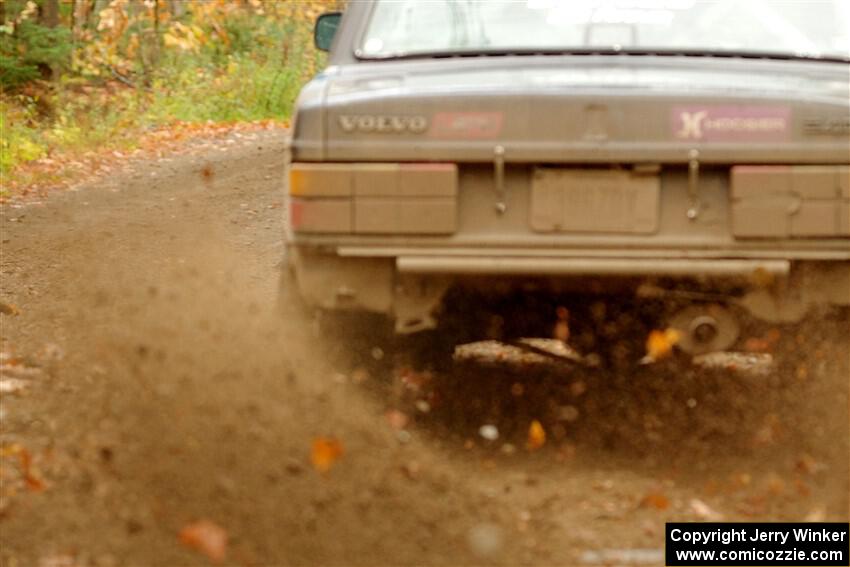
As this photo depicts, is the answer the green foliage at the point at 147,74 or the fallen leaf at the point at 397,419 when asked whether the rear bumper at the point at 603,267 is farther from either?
the green foliage at the point at 147,74

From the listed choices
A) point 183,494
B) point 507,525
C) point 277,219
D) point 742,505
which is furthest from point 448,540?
point 277,219

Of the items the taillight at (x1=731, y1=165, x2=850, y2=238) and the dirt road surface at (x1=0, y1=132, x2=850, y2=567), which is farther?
the taillight at (x1=731, y1=165, x2=850, y2=238)

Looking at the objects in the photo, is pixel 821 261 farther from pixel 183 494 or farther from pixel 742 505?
pixel 183 494

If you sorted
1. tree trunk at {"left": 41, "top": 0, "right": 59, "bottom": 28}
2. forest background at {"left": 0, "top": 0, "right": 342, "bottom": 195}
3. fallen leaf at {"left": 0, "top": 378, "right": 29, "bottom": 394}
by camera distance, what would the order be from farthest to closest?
tree trunk at {"left": 41, "top": 0, "right": 59, "bottom": 28}
forest background at {"left": 0, "top": 0, "right": 342, "bottom": 195}
fallen leaf at {"left": 0, "top": 378, "right": 29, "bottom": 394}

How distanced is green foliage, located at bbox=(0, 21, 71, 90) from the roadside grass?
0.24 meters

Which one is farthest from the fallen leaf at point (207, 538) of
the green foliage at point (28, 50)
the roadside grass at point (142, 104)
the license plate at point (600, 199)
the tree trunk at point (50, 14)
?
the tree trunk at point (50, 14)

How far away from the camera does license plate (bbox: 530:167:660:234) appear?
4832 mm

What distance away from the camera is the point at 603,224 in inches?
191

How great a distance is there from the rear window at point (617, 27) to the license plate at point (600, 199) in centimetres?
72

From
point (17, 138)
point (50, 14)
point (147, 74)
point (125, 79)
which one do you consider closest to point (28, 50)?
point (50, 14)

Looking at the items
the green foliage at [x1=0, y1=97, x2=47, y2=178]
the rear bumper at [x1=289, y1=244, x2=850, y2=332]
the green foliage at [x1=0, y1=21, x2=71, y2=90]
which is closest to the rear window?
the rear bumper at [x1=289, y1=244, x2=850, y2=332]

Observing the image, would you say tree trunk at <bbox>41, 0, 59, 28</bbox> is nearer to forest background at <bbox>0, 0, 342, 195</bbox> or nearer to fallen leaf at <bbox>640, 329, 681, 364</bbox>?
forest background at <bbox>0, 0, 342, 195</bbox>

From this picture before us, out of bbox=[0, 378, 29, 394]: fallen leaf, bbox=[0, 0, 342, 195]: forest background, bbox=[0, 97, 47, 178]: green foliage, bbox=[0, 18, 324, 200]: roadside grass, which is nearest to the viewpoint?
bbox=[0, 378, 29, 394]: fallen leaf

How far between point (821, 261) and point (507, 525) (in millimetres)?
1507
